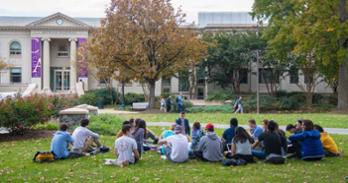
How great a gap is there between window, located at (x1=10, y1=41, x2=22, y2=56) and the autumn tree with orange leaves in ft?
87.4

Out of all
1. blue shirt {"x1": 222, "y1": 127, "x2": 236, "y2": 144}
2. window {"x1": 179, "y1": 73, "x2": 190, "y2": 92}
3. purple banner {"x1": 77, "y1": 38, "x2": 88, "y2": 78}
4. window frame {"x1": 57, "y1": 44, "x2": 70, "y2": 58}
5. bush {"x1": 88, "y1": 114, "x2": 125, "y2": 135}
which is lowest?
bush {"x1": 88, "y1": 114, "x2": 125, "y2": 135}

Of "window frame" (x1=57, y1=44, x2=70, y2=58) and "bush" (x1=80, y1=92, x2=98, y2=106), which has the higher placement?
"window frame" (x1=57, y1=44, x2=70, y2=58)

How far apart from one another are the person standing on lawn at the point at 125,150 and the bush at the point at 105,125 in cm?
694

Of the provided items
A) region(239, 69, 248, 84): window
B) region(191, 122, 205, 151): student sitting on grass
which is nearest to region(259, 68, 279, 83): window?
region(239, 69, 248, 84): window

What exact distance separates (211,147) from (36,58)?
173 ft

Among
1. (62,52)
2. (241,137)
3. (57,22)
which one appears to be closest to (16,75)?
(62,52)

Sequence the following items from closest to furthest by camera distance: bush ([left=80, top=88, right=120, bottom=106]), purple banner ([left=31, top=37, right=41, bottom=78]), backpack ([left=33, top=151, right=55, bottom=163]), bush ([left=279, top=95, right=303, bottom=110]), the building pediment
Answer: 1. backpack ([left=33, top=151, right=55, bottom=163])
2. bush ([left=279, top=95, right=303, bottom=110])
3. bush ([left=80, top=88, right=120, bottom=106])
4. the building pediment
5. purple banner ([left=31, top=37, right=41, bottom=78])

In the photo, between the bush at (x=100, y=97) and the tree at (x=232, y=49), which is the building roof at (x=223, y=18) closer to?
the tree at (x=232, y=49)

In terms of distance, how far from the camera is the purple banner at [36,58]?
6200 cm

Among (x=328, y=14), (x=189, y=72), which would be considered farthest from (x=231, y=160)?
(x=189, y=72)

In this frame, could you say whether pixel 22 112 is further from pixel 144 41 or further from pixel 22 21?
pixel 22 21

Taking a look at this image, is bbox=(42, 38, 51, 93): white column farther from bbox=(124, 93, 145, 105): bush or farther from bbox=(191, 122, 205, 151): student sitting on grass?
bbox=(191, 122, 205, 151): student sitting on grass

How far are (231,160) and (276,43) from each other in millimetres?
28779

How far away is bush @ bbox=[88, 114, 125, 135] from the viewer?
1953 cm
